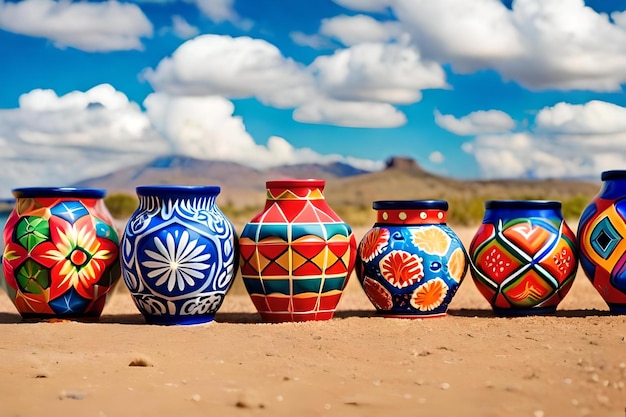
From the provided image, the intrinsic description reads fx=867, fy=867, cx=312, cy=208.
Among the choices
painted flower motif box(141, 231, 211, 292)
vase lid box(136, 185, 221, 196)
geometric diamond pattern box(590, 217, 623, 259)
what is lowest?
painted flower motif box(141, 231, 211, 292)

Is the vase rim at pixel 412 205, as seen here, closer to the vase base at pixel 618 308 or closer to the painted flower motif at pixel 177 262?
the painted flower motif at pixel 177 262

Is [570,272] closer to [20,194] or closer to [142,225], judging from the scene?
[142,225]

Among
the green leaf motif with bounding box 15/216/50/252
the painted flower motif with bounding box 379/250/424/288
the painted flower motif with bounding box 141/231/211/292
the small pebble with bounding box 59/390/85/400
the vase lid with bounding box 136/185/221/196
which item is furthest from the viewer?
the green leaf motif with bounding box 15/216/50/252

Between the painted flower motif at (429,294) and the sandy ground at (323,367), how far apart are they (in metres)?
0.17

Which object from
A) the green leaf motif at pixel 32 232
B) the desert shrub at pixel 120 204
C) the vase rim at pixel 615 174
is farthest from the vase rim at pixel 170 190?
the desert shrub at pixel 120 204

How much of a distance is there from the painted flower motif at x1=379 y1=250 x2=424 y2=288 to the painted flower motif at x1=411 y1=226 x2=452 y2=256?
0.13 meters

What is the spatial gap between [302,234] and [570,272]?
257 centimetres

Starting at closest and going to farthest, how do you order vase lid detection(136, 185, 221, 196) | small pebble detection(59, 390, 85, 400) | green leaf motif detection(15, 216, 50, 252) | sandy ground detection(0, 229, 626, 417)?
sandy ground detection(0, 229, 626, 417) < small pebble detection(59, 390, 85, 400) < vase lid detection(136, 185, 221, 196) < green leaf motif detection(15, 216, 50, 252)

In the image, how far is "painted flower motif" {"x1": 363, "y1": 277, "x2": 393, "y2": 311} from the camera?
7.91 metres

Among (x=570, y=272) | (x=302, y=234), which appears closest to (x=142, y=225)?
(x=302, y=234)

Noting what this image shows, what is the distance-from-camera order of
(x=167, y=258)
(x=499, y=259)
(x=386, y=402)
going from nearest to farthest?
(x=386, y=402), (x=167, y=258), (x=499, y=259)

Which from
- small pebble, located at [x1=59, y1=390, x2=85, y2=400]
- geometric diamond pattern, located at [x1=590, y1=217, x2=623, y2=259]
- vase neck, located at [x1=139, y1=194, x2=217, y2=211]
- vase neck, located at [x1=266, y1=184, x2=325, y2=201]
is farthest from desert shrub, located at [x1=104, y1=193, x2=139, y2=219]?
small pebble, located at [x1=59, y1=390, x2=85, y2=400]

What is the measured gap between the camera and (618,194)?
8.04 m

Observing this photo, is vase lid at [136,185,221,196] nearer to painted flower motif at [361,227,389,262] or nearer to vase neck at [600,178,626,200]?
painted flower motif at [361,227,389,262]
